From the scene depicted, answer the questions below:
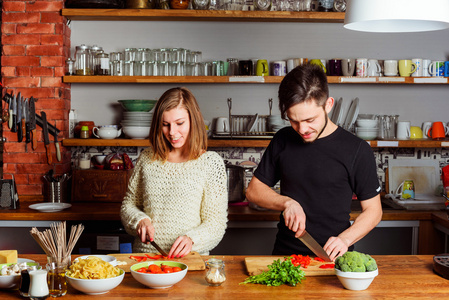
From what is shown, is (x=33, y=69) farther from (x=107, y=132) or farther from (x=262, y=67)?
(x=262, y=67)

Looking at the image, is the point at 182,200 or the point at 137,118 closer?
the point at 182,200

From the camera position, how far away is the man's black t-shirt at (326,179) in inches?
87.4

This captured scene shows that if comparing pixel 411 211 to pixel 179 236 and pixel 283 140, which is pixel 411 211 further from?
pixel 179 236

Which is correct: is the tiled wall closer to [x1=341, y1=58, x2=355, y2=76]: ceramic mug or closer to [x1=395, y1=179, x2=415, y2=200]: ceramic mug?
[x1=395, y1=179, x2=415, y2=200]: ceramic mug

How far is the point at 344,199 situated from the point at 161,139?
2.74 ft

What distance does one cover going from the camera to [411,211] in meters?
3.49

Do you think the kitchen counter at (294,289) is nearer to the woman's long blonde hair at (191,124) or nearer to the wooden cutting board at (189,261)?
the wooden cutting board at (189,261)

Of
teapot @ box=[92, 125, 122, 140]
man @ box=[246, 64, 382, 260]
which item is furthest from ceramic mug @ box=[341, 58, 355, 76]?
teapot @ box=[92, 125, 122, 140]

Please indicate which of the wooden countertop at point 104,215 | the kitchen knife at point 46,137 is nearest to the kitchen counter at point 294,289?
the wooden countertop at point 104,215

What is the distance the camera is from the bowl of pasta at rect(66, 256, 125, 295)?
1.67 meters

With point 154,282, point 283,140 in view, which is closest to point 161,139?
point 283,140

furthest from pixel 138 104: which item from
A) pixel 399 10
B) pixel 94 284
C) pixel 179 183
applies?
pixel 399 10

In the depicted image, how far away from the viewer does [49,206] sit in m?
3.50

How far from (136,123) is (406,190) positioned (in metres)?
2.03
